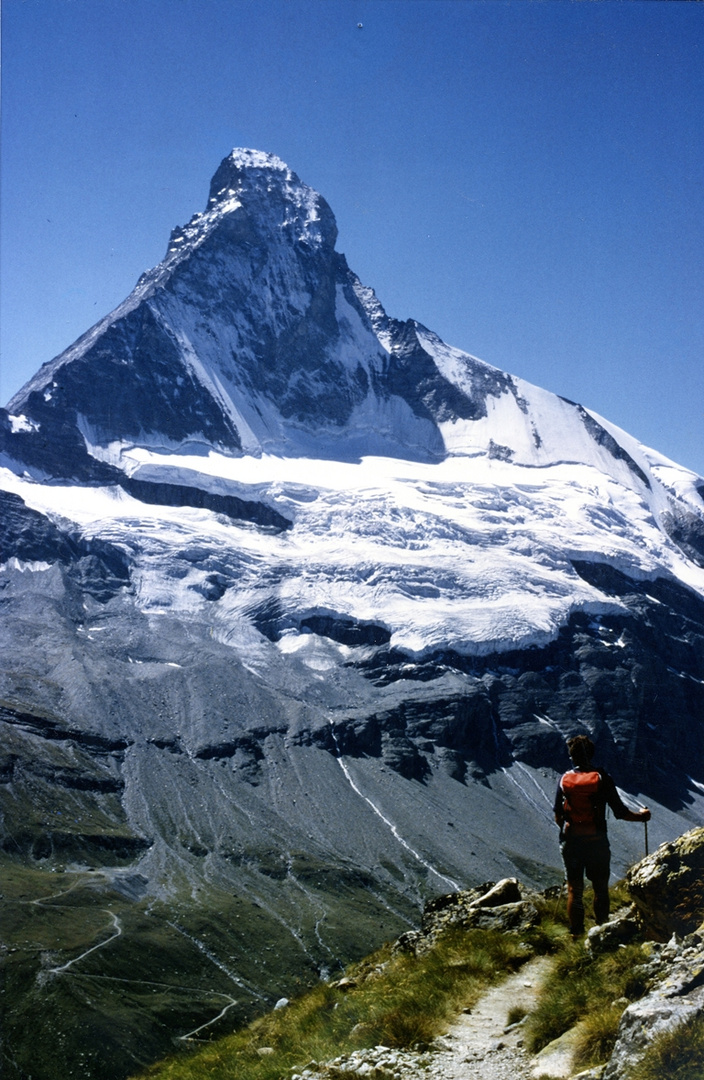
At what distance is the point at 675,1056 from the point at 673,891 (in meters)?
4.74

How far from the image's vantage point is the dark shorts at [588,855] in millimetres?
17047

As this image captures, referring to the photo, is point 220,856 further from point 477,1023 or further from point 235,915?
point 477,1023

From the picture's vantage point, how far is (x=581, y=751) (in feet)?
56.5

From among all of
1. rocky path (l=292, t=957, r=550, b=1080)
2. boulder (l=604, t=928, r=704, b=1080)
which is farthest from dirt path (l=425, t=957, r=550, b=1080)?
boulder (l=604, t=928, r=704, b=1080)

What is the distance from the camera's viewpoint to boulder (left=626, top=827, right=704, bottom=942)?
50.4 ft

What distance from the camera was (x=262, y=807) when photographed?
18950 cm

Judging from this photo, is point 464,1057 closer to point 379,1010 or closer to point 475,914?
point 379,1010

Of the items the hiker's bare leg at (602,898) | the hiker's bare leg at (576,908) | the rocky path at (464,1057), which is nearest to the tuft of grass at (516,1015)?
the rocky path at (464,1057)

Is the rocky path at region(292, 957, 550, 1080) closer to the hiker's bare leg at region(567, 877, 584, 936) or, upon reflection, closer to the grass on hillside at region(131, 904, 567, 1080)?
the grass on hillside at region(131, 904, 567, 1080)

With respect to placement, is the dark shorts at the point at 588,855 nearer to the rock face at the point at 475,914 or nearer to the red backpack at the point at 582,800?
the red backpack at the point at 582,800

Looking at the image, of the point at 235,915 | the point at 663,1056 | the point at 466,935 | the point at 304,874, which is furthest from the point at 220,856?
the point at 663,1056

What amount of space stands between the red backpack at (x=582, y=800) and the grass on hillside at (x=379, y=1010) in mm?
3574

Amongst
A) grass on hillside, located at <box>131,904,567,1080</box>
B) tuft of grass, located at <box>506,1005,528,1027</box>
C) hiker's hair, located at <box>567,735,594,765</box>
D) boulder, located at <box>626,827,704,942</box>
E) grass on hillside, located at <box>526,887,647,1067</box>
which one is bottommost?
grass on hillside, located at <box>131,904,567,1080</box>

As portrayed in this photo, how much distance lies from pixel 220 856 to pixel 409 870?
32.3m
